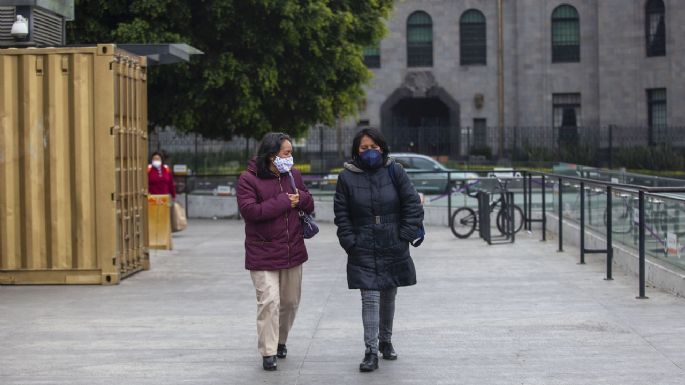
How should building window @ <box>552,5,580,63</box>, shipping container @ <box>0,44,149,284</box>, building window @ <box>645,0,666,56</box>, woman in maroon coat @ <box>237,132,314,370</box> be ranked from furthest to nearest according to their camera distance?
building window @ <box>552,5,580,63</box>
building window @ <box>645,0,666,56</box>
shipping container @ <box>0,44,149,284</box>
woman in maroon coat @ <box>237,132,314,370</box>

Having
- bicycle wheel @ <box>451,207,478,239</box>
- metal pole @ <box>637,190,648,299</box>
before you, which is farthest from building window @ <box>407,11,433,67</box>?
metal pole @ <box>637,190,648,299</box>

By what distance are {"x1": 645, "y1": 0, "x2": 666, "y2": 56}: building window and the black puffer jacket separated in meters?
40.9

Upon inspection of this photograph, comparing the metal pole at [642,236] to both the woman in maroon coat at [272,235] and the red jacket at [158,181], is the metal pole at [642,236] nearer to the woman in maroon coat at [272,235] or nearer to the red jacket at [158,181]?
the woman in maroon coat at [272,235]

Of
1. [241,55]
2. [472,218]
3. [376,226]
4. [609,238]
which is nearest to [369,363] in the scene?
[376,226]

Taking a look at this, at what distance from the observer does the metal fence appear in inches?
1318

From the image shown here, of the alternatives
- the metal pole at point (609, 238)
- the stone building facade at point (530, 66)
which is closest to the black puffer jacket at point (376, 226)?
the metal pole at point (609, 238)

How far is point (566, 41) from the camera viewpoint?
51719mm

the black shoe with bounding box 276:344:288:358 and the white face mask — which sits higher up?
the white face mask

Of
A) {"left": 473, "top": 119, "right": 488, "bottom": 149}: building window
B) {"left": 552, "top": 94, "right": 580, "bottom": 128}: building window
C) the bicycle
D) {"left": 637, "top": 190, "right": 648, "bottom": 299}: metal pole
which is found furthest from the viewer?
{"left": 552, "top": 94, "right": 580, "bottom": 128}: building window

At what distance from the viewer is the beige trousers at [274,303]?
30.1ft

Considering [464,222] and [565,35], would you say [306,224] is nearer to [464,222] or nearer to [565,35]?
[464,222]

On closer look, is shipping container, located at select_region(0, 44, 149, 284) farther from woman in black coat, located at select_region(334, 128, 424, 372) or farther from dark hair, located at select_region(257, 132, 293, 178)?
woman in black coat, located at select_region(334, 128, 424, 372)

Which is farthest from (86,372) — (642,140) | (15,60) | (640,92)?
(640,92)

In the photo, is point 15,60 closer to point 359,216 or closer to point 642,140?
point 359,216
